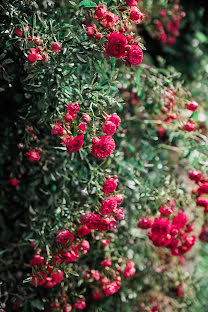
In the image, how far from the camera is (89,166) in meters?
1.29

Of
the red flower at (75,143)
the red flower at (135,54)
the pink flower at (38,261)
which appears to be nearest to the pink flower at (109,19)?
the red flower at (135,54)

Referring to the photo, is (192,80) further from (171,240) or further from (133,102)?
(171,240)

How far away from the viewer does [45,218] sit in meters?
1.39

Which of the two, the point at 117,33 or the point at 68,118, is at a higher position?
the point at 117,33

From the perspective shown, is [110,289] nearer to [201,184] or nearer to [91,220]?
[91,220]

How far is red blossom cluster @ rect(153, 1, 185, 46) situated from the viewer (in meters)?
2.12

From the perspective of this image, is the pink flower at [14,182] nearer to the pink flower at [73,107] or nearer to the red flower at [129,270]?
the pink flower at [73,107]

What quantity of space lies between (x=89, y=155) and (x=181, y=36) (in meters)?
1.64

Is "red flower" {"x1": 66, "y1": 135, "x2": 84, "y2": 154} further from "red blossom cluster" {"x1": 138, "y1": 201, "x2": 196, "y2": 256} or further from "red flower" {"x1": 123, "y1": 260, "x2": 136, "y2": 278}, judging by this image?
"red flower" {"x1": 123, "y1": 260, "x2": 136, "y2": 278}

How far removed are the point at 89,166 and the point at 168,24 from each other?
148 centimetres

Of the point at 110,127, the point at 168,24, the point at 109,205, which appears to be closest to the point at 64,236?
the point at 109,205

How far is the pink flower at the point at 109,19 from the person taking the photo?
39.2 inches

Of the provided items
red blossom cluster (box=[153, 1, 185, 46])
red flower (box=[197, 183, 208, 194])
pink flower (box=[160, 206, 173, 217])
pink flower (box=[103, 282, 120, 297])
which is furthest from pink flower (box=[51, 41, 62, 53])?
red blossom cluster (box=[153, 1, 185, 46])

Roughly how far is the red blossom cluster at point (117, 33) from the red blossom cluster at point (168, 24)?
3.77 feet
